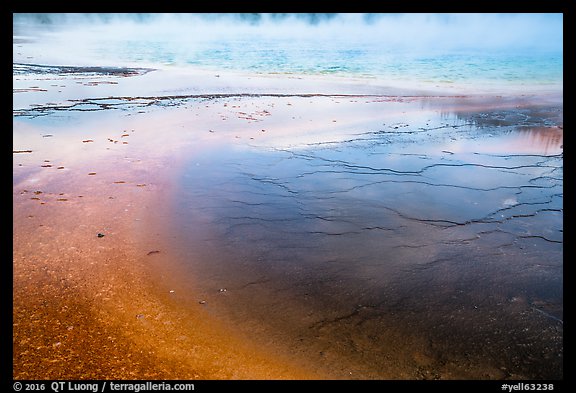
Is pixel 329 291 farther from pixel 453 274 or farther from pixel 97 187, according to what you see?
pixel 97 187

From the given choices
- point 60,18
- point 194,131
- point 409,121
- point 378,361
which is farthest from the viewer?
point 60,18

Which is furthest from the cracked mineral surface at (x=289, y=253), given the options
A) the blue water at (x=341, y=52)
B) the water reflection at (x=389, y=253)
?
the blue water at (x=341, y=52)

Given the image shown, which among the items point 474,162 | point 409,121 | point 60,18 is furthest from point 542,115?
point 60,18

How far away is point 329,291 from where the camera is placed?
144 inches

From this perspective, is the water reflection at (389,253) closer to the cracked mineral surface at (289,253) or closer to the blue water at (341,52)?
the cracked mineral surface at (289,253)

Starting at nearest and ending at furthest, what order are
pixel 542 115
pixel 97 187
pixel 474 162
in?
pixel 97 187 < pixel 474 162 < pixel 542 115

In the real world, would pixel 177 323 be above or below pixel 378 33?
below

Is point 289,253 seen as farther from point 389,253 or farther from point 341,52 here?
point 341,52

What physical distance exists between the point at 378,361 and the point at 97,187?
4.54 metres

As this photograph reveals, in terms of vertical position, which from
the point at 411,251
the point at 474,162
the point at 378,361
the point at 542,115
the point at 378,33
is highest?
the point at 378,33

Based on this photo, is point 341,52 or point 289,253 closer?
point 289,253

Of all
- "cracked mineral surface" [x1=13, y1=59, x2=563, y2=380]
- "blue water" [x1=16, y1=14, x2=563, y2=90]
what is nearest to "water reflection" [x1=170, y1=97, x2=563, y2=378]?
"cracked mineral surface" [x1=13, y1=59, x2=563, y2=380]

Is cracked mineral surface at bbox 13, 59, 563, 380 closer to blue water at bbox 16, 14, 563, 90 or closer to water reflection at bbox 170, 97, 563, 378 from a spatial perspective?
water reflection at bbox 170, 97, 563, 378

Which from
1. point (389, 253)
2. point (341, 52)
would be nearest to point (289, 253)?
point (389, 253)
